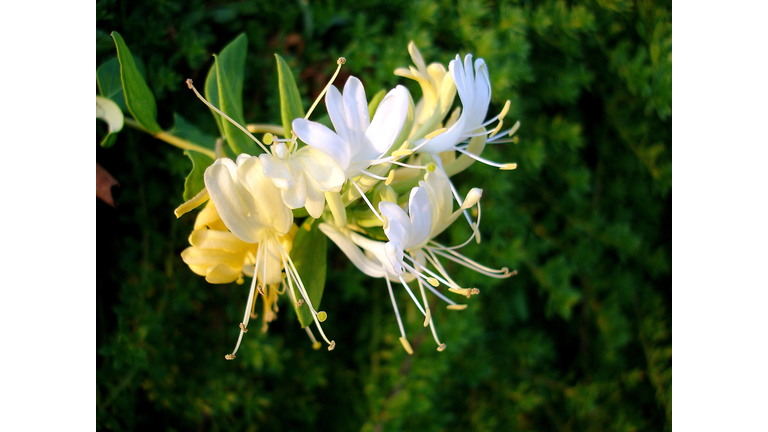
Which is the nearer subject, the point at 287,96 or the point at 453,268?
the point at 287,96

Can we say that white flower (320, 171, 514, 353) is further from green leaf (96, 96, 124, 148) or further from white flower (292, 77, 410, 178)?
green leaf (96, 96, 124, 148)

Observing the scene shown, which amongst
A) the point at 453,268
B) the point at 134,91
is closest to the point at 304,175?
the point at 134,91

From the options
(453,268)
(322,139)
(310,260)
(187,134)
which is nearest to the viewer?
(322,139)

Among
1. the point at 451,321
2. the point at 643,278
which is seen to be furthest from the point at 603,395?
the point at 451,321

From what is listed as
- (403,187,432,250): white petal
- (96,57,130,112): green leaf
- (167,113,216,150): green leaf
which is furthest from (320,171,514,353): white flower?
(96,57,130,112): green leaf

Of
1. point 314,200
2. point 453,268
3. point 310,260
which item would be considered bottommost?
point 453,268

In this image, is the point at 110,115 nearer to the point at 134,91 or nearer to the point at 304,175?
the point at 134,91

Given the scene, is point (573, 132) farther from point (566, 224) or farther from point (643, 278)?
point (643, 278)

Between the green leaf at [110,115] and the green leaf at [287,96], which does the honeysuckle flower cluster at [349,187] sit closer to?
the green leaf at [287,96]
